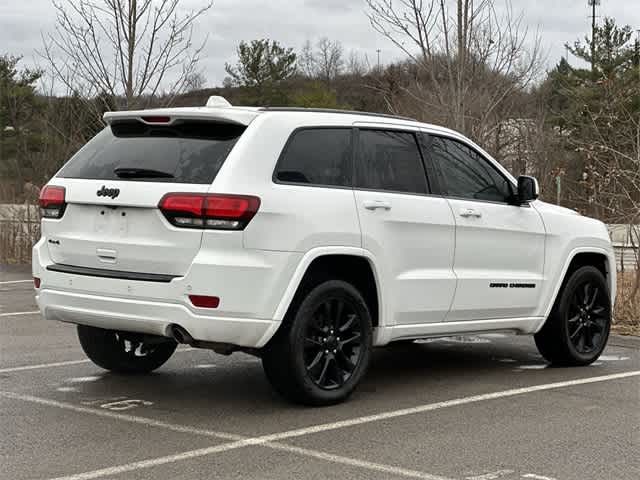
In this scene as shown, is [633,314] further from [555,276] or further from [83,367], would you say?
[83,367]

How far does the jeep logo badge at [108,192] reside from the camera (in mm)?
7020

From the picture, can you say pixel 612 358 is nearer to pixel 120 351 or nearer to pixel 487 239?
pixel 487 239

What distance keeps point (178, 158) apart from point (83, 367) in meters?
2.39

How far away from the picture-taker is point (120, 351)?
8.29 metres

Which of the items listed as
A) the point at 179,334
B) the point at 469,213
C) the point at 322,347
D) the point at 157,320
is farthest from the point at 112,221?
the point at 469,213

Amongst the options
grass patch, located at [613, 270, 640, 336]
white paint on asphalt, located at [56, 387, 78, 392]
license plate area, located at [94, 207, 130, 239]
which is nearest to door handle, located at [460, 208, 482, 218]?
license plate area, located at [94, 207, 130, 239]

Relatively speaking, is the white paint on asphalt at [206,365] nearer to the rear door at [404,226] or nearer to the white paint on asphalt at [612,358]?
the rear door at [404,226]

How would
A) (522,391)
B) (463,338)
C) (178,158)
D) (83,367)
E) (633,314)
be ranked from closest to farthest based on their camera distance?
(178,158)
(522,391)
(83,367)
(463,338)
(633,314)

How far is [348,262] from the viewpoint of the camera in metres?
7.46

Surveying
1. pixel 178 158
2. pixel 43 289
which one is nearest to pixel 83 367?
pixel 43 289

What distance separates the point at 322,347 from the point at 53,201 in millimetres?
1970

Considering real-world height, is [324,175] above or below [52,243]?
above

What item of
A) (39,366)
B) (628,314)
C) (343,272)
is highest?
(343,272)

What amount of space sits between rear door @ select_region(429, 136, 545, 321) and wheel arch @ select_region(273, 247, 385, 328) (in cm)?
76
